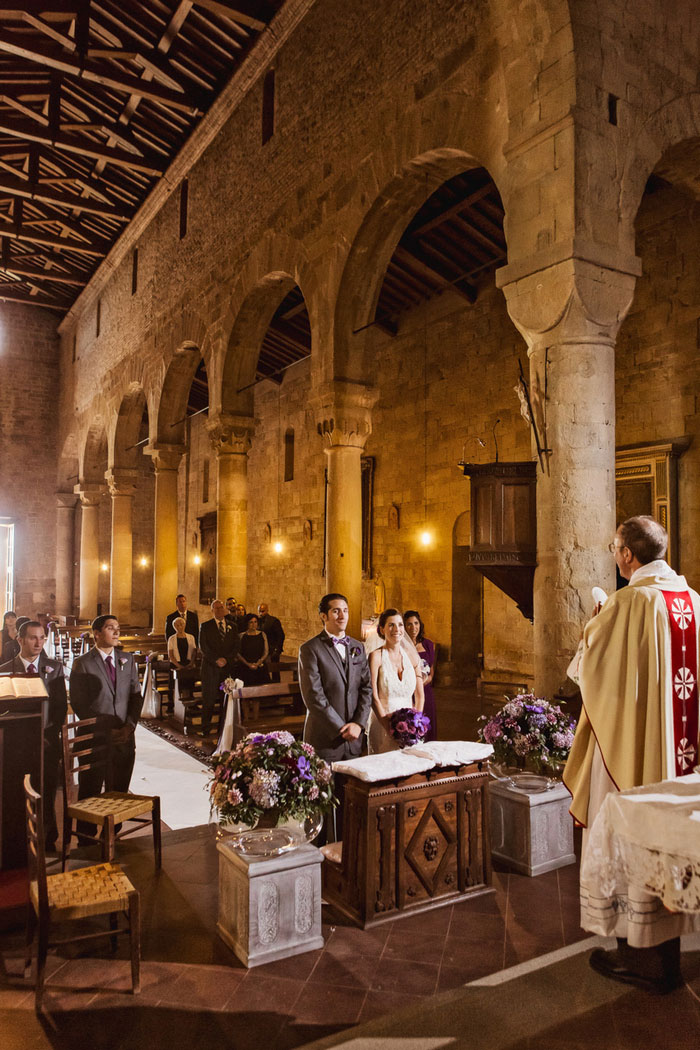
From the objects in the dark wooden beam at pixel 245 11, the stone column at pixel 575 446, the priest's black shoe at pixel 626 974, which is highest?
the dark wooden beam at pixel 245 11

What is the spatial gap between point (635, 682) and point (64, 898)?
2653 mm

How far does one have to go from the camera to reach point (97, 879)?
3.37 metres

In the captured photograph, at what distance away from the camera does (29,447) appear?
23.5 m

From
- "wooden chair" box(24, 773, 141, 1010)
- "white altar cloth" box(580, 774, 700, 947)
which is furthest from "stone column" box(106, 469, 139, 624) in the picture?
"white altar cloth" box(580, 774, 700, 947)

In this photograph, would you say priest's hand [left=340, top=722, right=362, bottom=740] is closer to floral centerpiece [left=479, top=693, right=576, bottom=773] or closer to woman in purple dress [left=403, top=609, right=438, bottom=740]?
floral centerpiece [left=479, top=693, right=576, bottom=773]

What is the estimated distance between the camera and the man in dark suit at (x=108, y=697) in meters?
5.08

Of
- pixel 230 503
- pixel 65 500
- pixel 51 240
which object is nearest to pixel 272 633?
pixel 230 503

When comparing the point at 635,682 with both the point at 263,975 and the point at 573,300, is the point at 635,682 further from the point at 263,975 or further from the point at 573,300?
the point at 573,300

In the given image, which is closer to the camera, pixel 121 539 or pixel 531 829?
pixel 531 829

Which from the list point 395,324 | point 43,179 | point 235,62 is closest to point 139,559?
point 43,179

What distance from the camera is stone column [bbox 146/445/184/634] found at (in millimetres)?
14445

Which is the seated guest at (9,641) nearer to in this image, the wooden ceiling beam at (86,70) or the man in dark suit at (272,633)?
the man in dark suit at (272,633)

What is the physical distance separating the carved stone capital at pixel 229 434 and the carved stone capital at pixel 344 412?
313 cm

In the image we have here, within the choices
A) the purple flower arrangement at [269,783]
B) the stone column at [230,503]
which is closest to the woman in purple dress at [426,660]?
the purple flower arrangement at [269,783]
